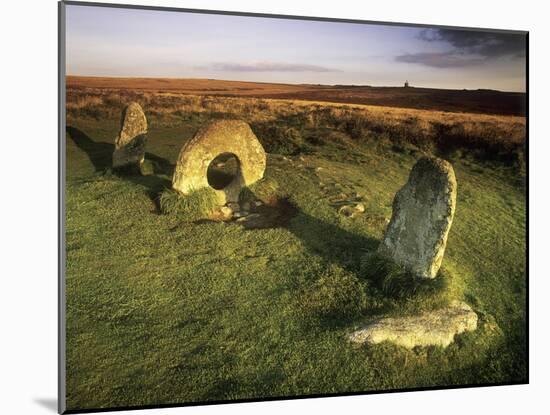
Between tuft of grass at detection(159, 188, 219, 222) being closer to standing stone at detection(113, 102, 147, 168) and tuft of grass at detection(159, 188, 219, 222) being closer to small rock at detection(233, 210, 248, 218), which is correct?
small rock at detection(233, 210, 248, 218)

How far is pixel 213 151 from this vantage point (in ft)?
25.9

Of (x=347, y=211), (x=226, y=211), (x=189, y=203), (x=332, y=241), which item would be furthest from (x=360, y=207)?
(x=189, y=203)

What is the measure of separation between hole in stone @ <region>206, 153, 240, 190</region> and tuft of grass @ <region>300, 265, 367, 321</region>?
2.05m

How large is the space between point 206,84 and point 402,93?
241cm

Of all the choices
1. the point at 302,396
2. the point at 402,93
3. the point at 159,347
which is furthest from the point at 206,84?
the point at 302,396

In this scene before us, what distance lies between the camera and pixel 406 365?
675cm

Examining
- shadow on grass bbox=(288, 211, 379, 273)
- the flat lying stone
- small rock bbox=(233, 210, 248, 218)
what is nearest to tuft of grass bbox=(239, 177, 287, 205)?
small rock bbox=(233, 210, 248, 218)

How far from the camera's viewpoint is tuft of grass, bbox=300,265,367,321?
22.3ft

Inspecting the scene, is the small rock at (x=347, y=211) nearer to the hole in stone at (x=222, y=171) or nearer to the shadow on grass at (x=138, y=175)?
the hole in stone at (x=222, y=171)

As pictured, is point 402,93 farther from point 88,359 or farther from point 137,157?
point 88,359

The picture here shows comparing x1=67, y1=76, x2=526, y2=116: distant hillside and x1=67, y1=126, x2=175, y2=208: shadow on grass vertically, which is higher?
x1=67, y1=76, x2=526, y2=116: distant hillside

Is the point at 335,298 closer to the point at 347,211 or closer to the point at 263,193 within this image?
the point at 347,211

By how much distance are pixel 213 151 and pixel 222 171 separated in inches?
32.6

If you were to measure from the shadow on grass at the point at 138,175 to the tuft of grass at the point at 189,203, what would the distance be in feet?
0.66
